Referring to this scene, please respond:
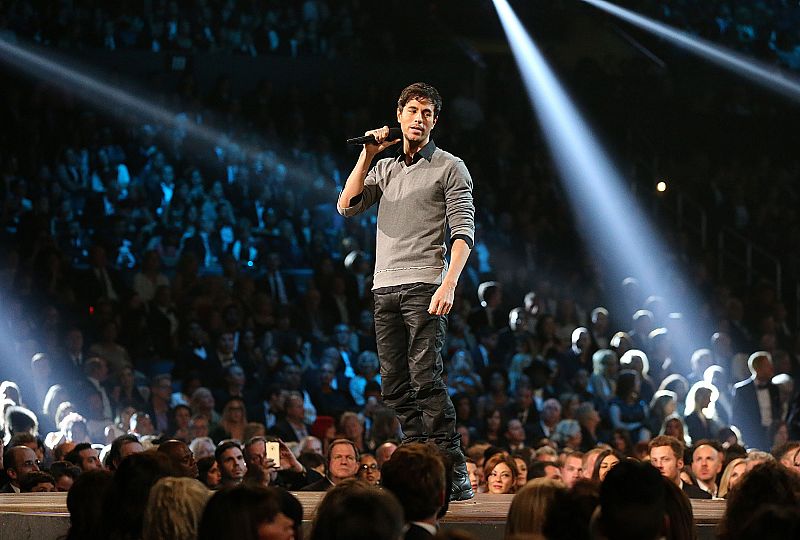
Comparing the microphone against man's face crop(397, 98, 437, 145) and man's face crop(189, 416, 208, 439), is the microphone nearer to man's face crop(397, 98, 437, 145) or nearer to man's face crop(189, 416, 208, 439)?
man's face crop(397, 98, 437, 145)

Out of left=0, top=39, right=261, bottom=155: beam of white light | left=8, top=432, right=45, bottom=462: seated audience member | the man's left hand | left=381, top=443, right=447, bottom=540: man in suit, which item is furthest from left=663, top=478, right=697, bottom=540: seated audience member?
left=0, top=39, right=261, bottom=155: beam of white light

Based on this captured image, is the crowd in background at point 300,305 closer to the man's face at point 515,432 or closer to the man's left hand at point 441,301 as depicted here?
the man's face at point 515,432

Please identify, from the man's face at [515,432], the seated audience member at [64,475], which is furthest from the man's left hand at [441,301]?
the man's face at [515,432]

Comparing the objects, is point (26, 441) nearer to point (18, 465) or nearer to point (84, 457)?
point (84, 457)

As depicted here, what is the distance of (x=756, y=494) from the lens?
3.55 m

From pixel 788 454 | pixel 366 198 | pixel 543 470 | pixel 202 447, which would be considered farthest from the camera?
pixel 202 447

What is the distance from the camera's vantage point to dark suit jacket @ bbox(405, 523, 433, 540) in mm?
3277

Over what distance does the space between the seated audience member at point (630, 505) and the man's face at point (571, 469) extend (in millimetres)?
4110

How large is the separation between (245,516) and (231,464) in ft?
11.1

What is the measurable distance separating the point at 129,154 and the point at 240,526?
10040 mm

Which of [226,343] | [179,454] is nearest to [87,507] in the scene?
[179,454]

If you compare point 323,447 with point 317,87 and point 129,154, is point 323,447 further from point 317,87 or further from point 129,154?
point 317,87

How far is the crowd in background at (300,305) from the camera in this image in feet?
26.3

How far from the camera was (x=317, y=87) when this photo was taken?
15.8m
